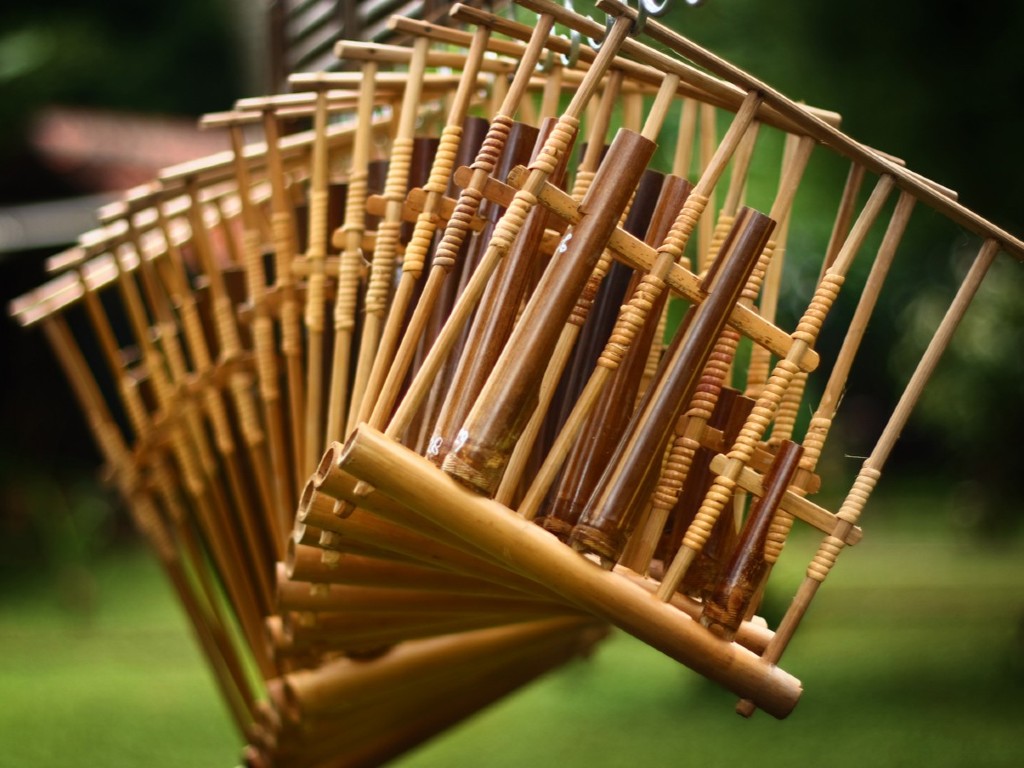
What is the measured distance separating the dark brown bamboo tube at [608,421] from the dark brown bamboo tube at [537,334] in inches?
3.2

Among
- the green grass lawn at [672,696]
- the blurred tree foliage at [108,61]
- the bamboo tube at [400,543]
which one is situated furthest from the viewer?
the blurred tree foliage at [108,61]

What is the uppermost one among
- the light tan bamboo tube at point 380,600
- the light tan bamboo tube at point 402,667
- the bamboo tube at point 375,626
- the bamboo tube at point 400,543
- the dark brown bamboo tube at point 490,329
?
the dark brown bamboo tube at point 490,329

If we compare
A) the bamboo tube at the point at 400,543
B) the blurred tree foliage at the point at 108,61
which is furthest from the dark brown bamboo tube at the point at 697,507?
the blurred tree foliage at the point at 108,61

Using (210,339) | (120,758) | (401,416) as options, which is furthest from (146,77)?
(401,416)

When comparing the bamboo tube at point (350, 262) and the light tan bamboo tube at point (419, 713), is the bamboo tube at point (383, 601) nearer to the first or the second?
the bamboo tube at point (350, 262)

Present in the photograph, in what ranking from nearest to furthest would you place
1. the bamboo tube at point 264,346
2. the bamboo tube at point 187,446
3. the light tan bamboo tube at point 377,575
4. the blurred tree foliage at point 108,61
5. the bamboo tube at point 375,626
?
1. the light tan bamboo tube at point 377,575
2. the bamboo tube at point 375,626
3. the bamboo tube at point 264,346
4. the bamboo tube at point 187,446
5. the blurred tree foliage at point 108,61

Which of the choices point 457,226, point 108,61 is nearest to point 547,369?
Result: point 457,226

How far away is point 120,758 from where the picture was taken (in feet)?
8.13

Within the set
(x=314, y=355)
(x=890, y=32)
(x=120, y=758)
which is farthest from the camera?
(x=120, y=758)

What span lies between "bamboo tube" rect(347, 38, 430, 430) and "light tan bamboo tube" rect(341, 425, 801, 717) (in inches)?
7.1

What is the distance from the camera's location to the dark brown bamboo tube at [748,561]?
0.91 meters

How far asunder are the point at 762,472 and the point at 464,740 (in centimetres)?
191

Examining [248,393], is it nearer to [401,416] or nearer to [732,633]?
[401,416]

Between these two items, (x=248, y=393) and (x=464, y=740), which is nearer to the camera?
(x=248, y=393)
